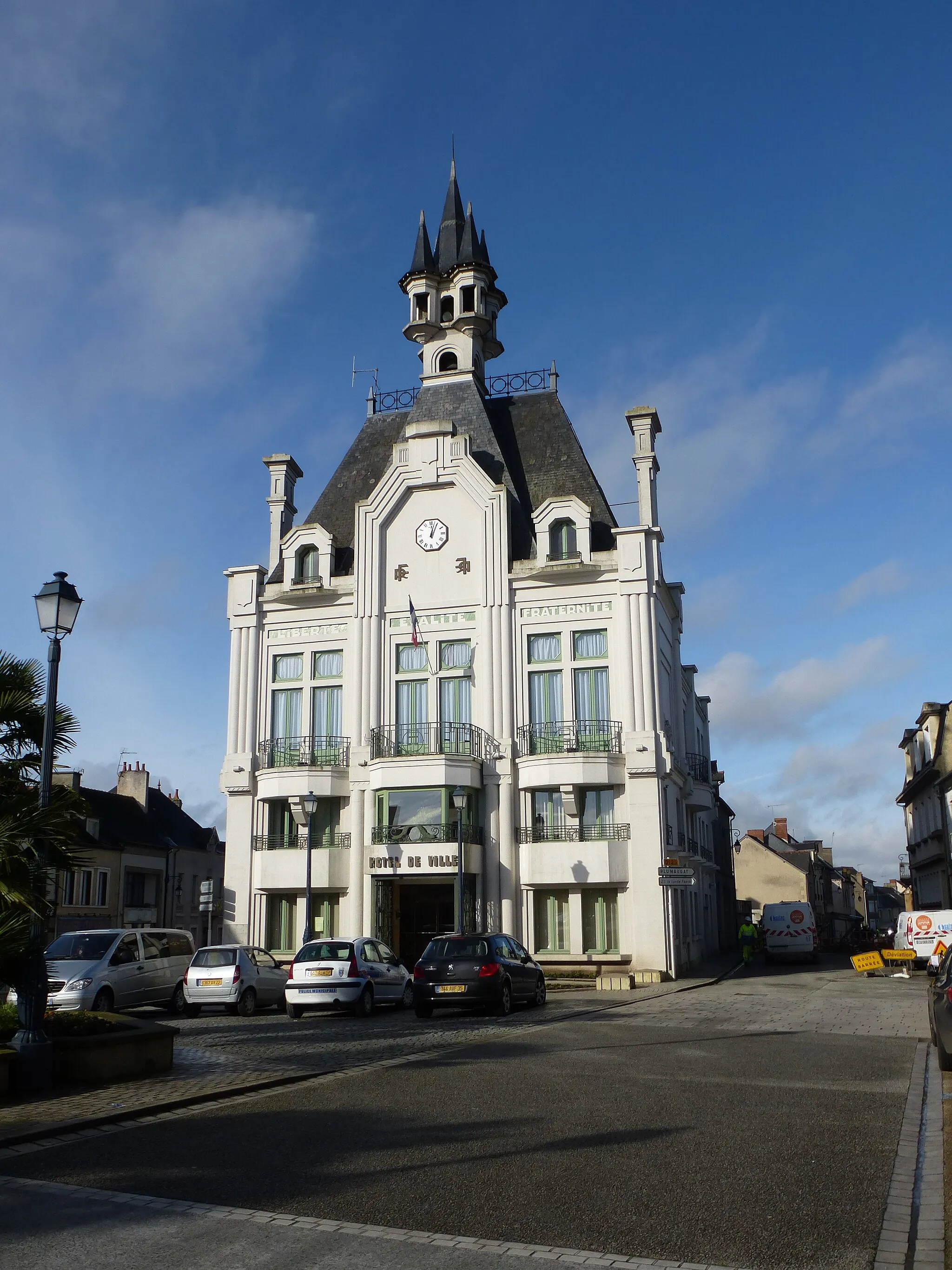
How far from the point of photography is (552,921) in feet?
107

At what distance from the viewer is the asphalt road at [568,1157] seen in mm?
6566

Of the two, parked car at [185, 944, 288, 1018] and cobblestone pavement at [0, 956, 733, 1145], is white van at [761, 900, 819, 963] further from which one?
parked car at [185, 944, 288, 1018]

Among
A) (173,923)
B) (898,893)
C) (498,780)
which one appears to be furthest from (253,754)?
(898,893)

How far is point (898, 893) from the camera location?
5807 inches

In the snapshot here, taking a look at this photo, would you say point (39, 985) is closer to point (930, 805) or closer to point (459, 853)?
point (459, 853)

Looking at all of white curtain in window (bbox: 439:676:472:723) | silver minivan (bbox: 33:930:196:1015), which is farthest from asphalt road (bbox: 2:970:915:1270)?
white curtain in window (bbox: 439:676:472:723)

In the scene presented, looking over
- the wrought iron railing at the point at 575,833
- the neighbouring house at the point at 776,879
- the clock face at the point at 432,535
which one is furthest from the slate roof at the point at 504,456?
the neighbouring house at the point at 776,879

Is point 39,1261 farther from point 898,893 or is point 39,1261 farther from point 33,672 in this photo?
point 898,893

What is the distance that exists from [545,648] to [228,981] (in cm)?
1553

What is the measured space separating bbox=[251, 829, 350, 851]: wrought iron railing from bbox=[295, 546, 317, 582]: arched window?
830cm

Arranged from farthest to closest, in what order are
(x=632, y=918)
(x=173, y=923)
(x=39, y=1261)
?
(x=173, y=923) → (x=632, y=918) → (x=39, y=1261)

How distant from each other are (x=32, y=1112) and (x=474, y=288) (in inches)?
1410

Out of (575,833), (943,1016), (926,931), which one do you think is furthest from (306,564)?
(943,1016)

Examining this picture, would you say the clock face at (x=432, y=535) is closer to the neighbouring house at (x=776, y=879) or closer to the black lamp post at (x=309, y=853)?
the black lamp post at (x=309, y=853)
